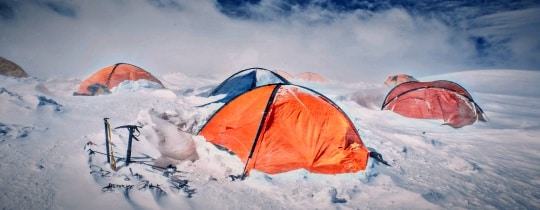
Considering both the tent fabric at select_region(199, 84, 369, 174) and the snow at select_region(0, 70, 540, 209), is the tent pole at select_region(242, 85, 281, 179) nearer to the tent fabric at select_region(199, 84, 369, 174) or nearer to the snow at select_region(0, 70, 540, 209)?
the tent fabric at select_region(199, 84, 369, 174)

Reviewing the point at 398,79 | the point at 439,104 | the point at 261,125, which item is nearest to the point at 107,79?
the point at 261,125

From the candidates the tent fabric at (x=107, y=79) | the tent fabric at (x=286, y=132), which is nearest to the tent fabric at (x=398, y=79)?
the tent fabric at (x=107, y=79)

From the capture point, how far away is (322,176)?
189 inches

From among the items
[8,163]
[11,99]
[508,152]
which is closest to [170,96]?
[11,99]

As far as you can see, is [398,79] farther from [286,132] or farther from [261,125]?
[261,125]

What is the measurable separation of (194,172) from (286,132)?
1813 millimetres

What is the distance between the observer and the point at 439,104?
34.4 feet

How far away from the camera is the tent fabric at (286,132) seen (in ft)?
16.2

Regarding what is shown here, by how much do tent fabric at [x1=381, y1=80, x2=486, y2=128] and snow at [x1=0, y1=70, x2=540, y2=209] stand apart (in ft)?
8.52

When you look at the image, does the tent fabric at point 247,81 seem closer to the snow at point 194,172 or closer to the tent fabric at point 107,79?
the snow at point 194,172

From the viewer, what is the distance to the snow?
3.38 m

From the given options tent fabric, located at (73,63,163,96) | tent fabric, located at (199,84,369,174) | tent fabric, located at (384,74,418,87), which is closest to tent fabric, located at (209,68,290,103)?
tent fabric, located at (199,84,369,174)

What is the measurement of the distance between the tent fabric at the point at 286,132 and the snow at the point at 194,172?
203 millimetres

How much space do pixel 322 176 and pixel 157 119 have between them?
351 centimetres
